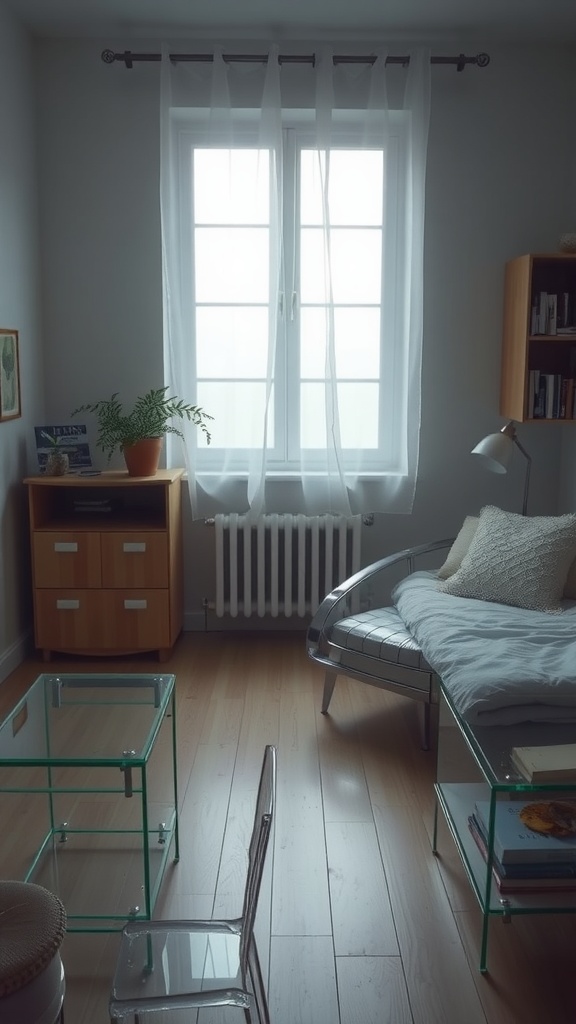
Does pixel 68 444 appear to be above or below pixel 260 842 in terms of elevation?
above

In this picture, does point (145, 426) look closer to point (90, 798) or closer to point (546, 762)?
point (90, 798)

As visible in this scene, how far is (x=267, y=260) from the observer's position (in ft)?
14.1

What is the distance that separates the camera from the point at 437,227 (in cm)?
433

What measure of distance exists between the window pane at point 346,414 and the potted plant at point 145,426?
0.47 meters

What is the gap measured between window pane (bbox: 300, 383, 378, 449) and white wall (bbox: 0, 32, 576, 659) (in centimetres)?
29

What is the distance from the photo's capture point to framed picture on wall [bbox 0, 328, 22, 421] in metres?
3.84

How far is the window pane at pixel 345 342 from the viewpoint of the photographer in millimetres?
4355

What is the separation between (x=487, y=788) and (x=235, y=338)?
259cm

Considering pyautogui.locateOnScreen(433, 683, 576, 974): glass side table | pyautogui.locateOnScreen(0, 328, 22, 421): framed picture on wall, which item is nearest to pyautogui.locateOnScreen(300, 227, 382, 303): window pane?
pyautogui.locateOnScreen(0, 328, 22, 421): framed picture on wall

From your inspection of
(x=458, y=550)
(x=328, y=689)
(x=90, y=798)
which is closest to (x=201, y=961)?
(x=90, y=798)

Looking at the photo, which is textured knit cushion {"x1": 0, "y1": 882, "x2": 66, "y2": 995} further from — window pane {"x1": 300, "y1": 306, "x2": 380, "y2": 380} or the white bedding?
window pane {"x1": 300, "y1": 306, "x2": 380, "y2": 380}

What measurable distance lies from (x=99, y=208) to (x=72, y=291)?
0.40 m

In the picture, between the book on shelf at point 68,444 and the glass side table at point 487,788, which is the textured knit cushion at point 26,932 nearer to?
the glass side table at point 487,788

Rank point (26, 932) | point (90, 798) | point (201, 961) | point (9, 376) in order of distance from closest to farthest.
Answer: point (26, 932) < point (201, 961) < point (90, 798) < point (9, 376)
